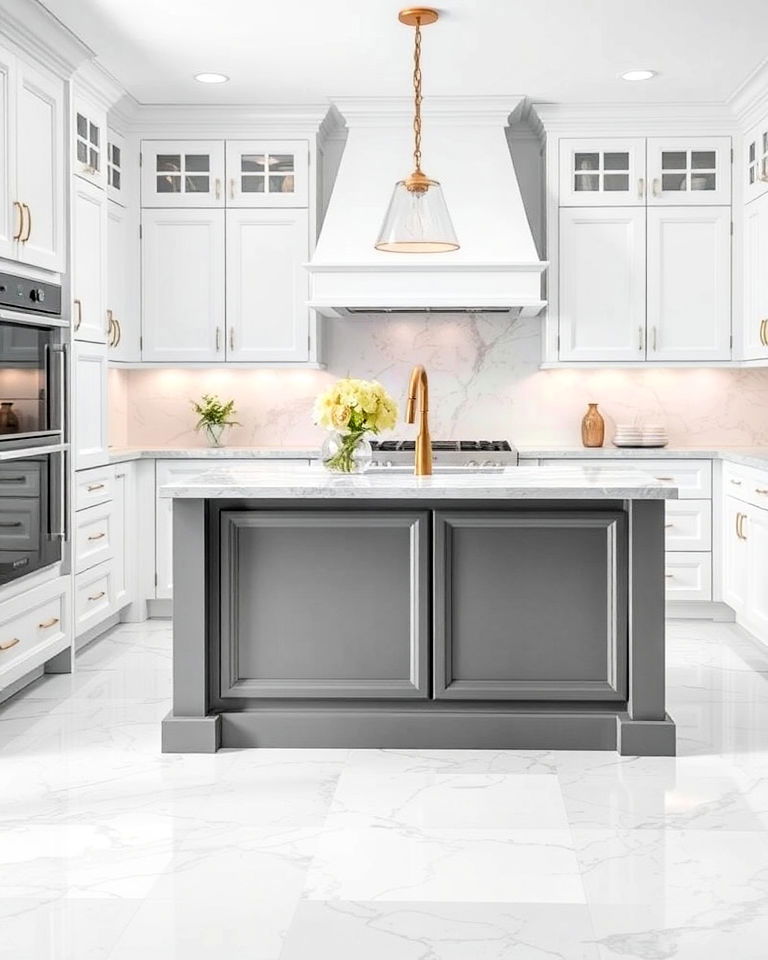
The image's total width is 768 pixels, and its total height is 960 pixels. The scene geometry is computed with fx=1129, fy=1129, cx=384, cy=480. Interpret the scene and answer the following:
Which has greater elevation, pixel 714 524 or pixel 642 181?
pixel 642 181

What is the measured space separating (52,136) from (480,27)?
70.4 inches

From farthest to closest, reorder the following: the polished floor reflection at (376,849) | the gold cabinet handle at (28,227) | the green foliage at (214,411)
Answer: the green foliage at (214,411) → the gold cabinet handle at (28,227) → the polished floor reflection at (376,849)

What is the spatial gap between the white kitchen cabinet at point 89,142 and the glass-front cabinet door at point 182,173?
555 millimetres

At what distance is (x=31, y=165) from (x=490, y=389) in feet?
9.23

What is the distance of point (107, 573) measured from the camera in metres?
5.34

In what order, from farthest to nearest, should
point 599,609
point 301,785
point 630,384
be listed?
point 630,384 < point 599,609 < point 301,785

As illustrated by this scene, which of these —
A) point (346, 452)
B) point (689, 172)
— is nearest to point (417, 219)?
point (346, 452)

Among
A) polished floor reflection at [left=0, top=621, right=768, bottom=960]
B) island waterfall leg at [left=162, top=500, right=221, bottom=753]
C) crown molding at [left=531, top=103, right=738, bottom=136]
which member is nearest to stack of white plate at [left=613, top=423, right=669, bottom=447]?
crown molding at [left=531, top=103, right=738, bottom=136]

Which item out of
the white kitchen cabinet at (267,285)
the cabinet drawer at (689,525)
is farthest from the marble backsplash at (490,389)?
the cabinet drawer at (689,525)

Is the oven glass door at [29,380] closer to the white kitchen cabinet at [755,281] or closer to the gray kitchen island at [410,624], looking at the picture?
the gray kitchen island at [410,624]

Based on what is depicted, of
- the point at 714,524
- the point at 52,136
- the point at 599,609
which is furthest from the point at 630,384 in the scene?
the point at 52,136

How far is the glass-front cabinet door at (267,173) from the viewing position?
19.2ft

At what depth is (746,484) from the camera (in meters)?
5.19

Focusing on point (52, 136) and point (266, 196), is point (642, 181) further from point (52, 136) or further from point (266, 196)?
point (52, 136)
